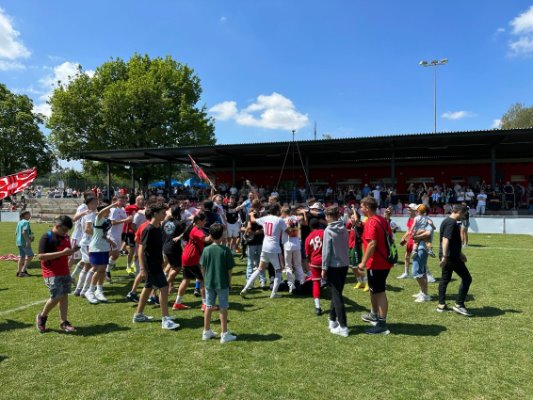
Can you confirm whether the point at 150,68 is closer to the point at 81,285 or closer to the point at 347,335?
the point at 81,285

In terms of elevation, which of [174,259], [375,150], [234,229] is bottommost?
[174,259]

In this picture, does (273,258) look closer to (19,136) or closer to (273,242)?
(273,242)

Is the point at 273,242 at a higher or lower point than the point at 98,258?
higher

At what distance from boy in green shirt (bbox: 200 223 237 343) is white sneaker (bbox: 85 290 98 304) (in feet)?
9.69

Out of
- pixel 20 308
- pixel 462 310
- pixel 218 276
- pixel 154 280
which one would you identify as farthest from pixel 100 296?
pixel 462 310

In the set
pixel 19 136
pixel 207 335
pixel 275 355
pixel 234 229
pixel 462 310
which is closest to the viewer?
pixel 275 355

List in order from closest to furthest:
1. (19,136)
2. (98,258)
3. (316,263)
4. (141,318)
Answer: (141,318)
(316,263)
(98,258)
(19,136)

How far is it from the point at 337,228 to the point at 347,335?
1.51 m

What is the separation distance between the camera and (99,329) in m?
5.41

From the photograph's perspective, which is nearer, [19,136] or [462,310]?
[462,310]

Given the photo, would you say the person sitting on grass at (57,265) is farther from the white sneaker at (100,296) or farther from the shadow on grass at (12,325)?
the white sneaker at (100,296)

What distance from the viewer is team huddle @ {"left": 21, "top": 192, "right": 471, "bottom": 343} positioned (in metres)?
5.06

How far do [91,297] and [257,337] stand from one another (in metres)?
3.66

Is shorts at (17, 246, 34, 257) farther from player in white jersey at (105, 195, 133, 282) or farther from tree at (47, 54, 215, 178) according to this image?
tree at (47, 54, 215, 178)
